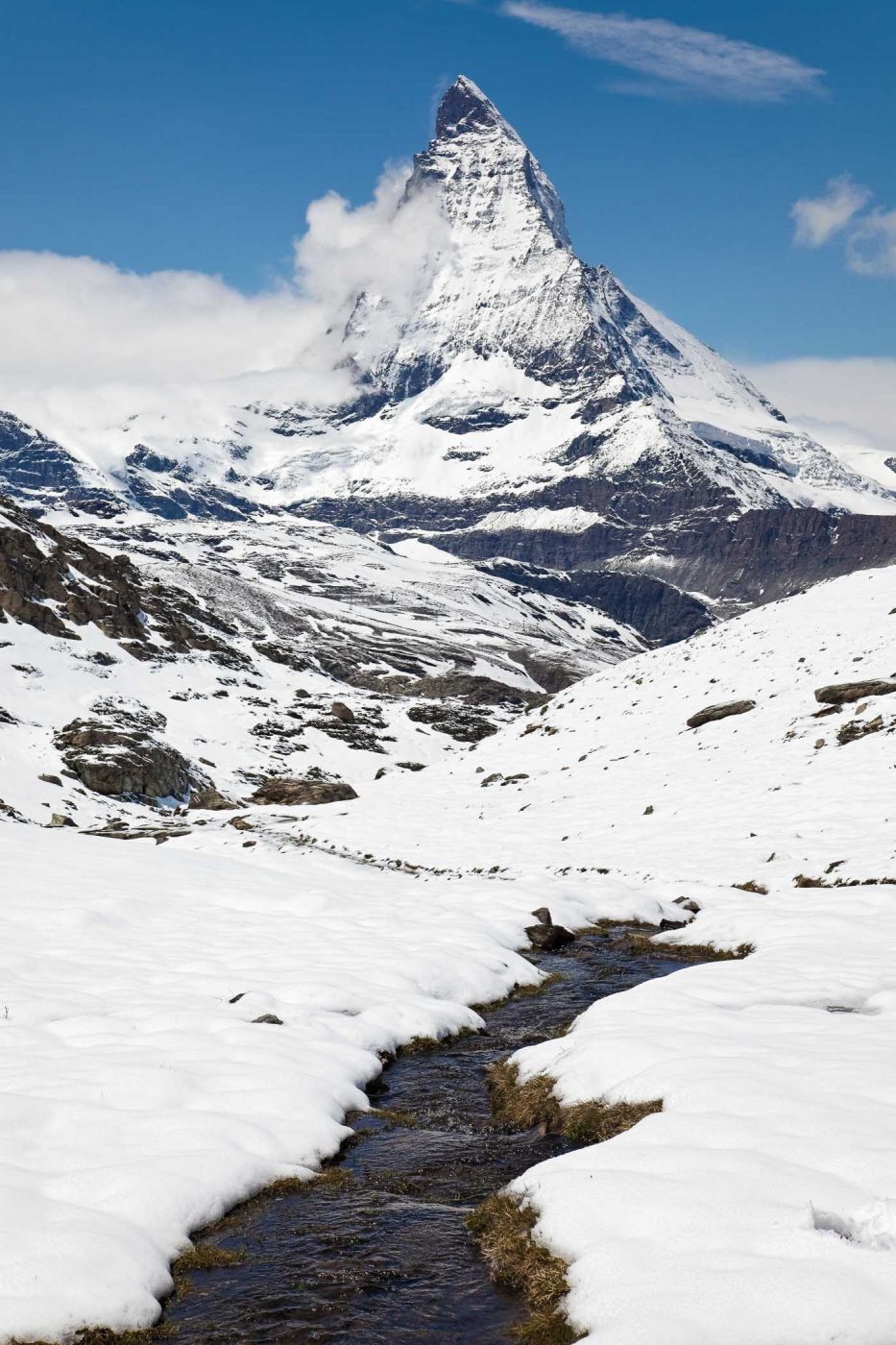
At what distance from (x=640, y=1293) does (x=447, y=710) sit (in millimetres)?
112834

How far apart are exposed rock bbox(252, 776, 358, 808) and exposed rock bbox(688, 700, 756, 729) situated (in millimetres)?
22919

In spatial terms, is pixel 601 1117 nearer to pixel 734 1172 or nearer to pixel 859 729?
pixel 734 1172

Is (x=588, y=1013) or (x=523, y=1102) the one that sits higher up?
(x=588, y=1013)

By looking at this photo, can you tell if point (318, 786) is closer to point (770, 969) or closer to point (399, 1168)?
point (770, 969)

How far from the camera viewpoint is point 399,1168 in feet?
39.5

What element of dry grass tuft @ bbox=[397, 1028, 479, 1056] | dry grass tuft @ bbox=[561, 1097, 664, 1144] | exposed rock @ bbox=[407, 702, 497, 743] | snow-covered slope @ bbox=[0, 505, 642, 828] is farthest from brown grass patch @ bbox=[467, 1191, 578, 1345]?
exposed rock @ bbox=[407, 702, 497, 743]

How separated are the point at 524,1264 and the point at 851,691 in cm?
3250

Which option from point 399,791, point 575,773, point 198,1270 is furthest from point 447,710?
point 198,1270

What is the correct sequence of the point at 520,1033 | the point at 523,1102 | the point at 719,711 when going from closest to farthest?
1. the point at 523,1102
2. the point at 520,1033
3. the point at 719,711

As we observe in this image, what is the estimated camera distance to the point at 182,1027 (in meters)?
15.4

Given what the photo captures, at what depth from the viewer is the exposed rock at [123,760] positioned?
210 feet

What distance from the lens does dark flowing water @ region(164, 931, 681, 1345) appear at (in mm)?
8578

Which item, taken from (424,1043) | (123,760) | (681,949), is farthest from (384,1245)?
(123,760)

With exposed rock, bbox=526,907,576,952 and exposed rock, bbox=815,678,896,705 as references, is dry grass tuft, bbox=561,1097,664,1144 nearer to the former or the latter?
exposed rock, bbox=526,907,576,952
